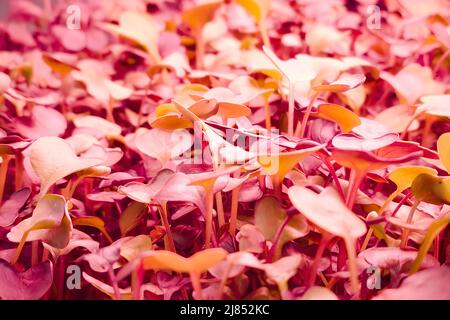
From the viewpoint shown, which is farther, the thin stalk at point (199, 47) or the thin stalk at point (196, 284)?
the thin stalk at point (199, 47)

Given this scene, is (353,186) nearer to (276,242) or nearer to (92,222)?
(276,242)

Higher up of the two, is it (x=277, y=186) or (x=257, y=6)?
(x=257, y=6)

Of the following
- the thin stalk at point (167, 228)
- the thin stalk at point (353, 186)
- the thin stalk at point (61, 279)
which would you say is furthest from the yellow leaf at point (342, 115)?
the thin stalk at point (61, 279)

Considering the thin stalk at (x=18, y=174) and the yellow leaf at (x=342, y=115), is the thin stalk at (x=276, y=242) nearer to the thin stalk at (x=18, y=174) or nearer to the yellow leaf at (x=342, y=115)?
the yellow leaf at (x=342, y=115)

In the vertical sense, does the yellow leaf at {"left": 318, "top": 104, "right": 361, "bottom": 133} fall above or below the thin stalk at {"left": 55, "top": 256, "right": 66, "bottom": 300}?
above

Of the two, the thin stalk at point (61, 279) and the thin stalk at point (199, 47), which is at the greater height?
the thin stalk at point (199, 47)

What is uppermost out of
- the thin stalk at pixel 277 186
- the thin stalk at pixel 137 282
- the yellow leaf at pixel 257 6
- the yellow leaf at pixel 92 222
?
the yellow leaf at pixel 257 6

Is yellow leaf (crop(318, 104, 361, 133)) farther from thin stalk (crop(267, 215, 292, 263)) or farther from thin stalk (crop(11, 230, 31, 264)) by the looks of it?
thin stalk (crop(11, 230, 31, 264))

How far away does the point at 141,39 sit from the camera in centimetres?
79

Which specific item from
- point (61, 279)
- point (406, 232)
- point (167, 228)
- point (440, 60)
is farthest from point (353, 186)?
point (440, 60)

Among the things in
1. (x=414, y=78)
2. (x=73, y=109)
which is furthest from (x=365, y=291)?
(x=73, y=109)

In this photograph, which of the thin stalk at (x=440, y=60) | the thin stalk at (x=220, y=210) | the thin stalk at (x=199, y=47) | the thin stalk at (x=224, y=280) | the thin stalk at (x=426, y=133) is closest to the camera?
the thin stalk at (x=224, y=280)

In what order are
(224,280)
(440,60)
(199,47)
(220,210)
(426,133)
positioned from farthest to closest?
(199,47) < (440,60) < (426,133) < (220,210) < (224,280)

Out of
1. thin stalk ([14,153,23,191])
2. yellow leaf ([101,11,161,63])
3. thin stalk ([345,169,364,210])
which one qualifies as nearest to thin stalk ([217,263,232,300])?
thin stalk ([345,169,364,210])
